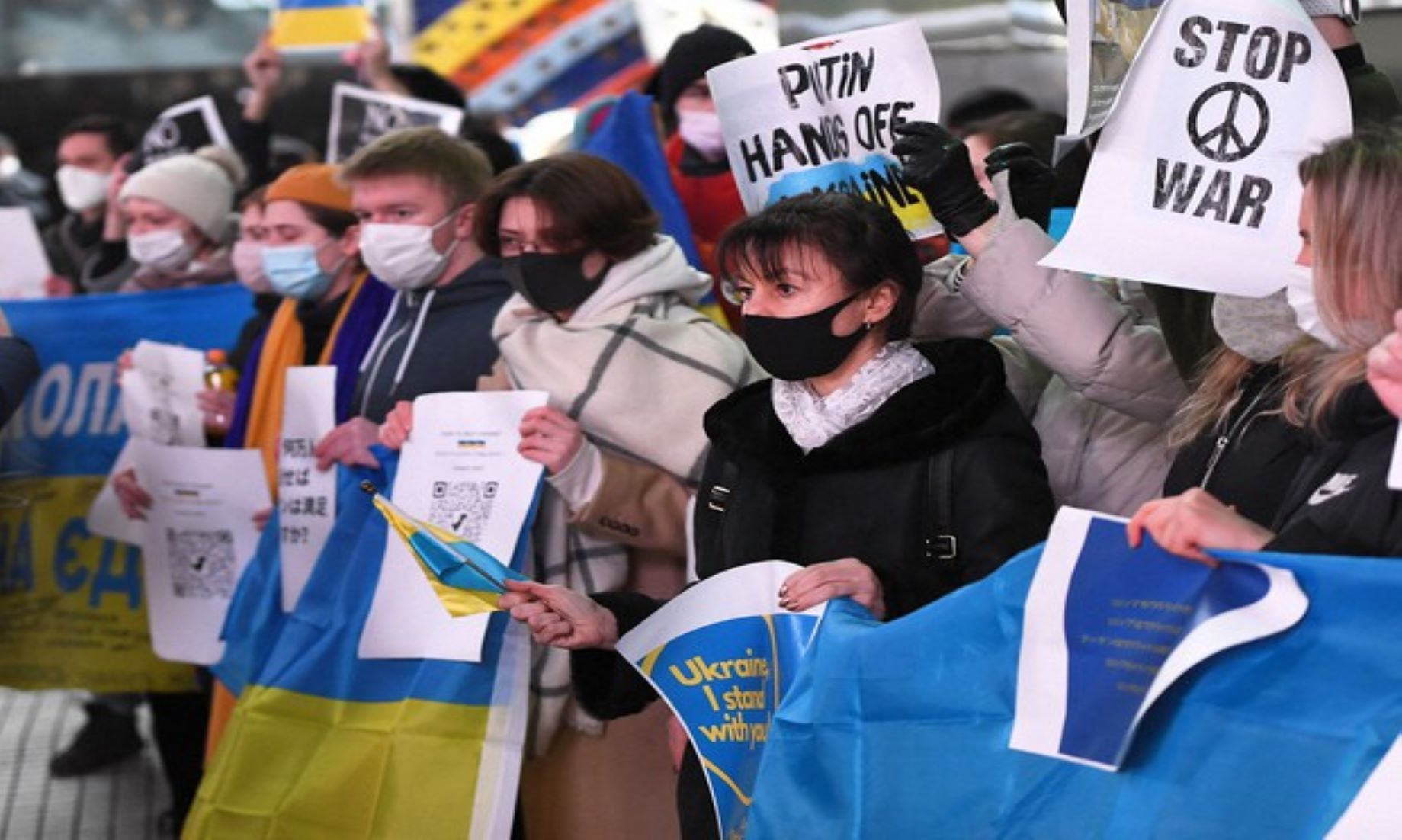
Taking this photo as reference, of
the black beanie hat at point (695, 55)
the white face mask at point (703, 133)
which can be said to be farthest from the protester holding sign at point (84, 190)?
the white face mask at point (703, 133)

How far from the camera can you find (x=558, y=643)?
13.1ft

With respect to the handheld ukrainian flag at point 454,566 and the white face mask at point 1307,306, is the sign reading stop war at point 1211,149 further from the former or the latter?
the handheld ukrainian flag at point 454,566

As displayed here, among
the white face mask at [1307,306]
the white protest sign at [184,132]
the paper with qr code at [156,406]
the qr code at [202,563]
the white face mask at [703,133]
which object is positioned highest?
the white face mask at [1307,306]

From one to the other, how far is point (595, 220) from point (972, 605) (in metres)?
1.75

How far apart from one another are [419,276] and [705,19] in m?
3.07

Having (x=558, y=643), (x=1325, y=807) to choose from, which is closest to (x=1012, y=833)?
(x=1325, y=807)

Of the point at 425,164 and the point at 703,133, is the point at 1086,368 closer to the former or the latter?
the point at 425,164

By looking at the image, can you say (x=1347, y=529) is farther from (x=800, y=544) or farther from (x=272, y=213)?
(x=272, y=213)

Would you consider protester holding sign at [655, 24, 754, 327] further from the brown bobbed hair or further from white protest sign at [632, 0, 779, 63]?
the brown bobbed hair

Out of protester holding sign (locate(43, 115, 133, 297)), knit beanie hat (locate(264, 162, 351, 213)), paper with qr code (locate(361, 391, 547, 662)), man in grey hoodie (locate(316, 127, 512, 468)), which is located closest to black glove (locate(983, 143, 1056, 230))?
paper with qr code (locate(361, 391, 547, 662))

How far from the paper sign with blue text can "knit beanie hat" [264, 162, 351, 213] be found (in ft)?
10.6

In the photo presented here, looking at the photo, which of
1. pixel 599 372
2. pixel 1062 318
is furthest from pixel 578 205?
pixel 1062 318

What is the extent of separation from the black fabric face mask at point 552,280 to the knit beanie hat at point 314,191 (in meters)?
1.29

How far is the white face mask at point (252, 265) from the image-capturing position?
6.01m
